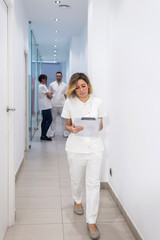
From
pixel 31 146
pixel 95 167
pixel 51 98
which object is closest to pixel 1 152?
pixel 95 167

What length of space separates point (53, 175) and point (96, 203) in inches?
77.8

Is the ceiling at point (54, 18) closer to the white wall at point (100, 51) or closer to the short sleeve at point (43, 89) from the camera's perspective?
the short sleeve at point (43, 89)

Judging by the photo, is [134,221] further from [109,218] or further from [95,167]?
[95,167]

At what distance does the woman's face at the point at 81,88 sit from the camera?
8.71 ft

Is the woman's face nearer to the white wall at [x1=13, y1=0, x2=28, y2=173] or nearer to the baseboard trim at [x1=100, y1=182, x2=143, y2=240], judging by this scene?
the baseboard trim at [x1=100, y1=182, x2=143, y2=240]

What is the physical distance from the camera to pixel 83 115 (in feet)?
8.71

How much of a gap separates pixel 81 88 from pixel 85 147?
0.57 metres

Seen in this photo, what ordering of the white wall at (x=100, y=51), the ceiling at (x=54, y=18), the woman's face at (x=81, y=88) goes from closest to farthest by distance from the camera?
the woman's face at (x=81, y=88)
the white wall at (x=100, y=51)
the ceiling at (x=54, y=18)

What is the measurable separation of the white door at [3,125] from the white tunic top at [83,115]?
0.59m

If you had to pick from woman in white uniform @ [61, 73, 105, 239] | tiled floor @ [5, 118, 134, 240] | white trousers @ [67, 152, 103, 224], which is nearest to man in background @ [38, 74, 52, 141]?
tiled floor @ [5, 118, 134, 240]

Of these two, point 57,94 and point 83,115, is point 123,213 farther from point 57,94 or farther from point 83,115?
point 57,94

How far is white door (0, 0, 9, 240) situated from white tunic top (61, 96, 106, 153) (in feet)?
1.95

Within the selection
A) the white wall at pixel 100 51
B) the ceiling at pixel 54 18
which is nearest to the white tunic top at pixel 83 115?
the white wall at pixel 100 51

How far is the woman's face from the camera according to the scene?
2.65m
